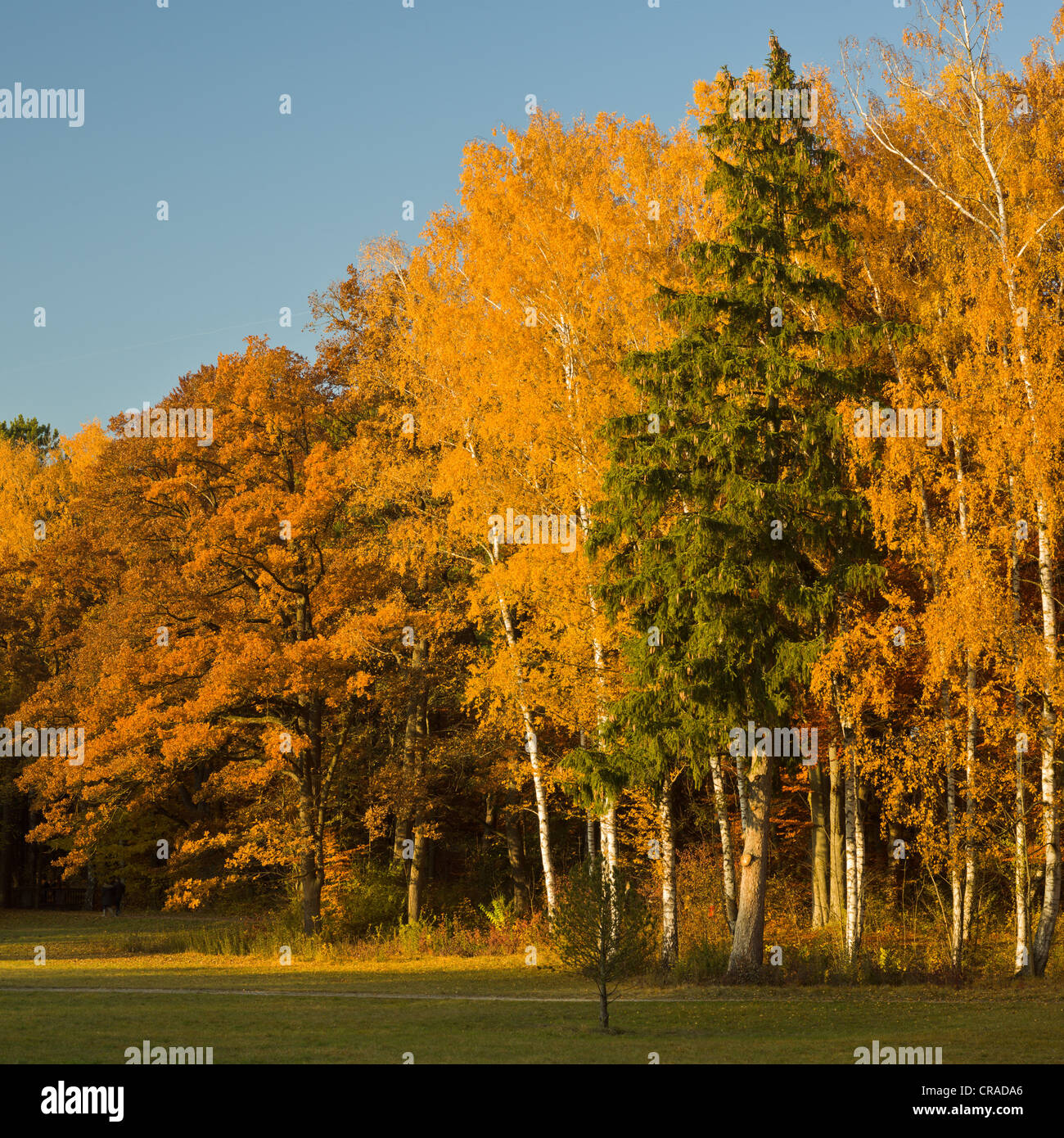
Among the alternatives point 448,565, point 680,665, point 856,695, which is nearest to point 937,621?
point 856,695

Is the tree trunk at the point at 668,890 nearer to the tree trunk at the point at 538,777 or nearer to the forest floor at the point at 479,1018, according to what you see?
the forest floor at the point at 479,1018

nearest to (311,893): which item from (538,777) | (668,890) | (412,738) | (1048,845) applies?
(412,738)

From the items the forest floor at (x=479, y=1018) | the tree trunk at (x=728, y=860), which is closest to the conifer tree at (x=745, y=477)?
the tree trunk at (x=728, y=860)

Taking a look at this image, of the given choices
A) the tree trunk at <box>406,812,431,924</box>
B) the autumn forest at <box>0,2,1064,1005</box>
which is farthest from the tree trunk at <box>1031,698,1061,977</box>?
the tree trunk at <box>406,812,431,924</box>

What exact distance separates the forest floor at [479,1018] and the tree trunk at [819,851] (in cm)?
650

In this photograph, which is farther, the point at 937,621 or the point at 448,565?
the point at 448,565

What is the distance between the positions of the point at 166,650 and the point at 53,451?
34.5 metres

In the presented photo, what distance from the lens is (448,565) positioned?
1117 inches

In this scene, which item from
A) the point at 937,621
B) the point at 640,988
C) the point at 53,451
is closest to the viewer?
the point at 937,621

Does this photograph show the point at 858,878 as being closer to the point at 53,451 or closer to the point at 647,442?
the point at 647,442

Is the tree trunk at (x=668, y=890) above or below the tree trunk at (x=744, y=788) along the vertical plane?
below

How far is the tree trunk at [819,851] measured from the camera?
81.6 ft

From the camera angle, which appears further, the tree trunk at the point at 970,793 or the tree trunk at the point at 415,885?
the tree trunk at the point at 415,885
